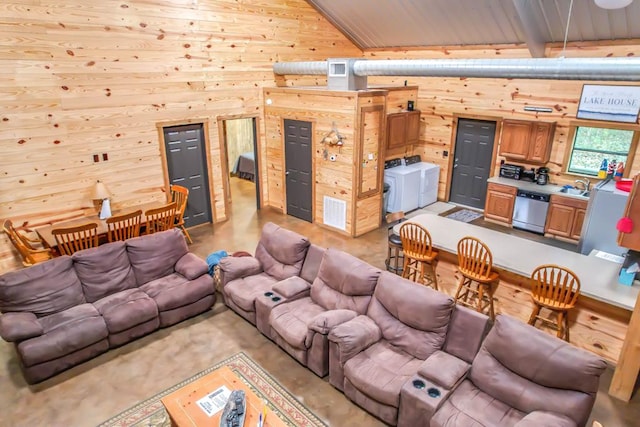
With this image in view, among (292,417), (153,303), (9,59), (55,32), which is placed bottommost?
(292,417)

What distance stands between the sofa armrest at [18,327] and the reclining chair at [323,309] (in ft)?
7.65

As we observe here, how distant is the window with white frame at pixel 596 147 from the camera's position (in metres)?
6.79

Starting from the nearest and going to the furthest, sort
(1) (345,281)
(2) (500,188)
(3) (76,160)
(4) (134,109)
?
(1) (345,281) < (3) (76,160) < (4) (134,109) < (2) (500,188)

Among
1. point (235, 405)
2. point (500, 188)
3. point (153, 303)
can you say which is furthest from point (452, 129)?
point (235, 405)

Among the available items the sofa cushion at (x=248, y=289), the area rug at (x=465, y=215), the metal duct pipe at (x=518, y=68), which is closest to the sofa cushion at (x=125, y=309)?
the sofa cushion at (x=248, y=289)

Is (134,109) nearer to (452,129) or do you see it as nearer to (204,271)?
(204,271)

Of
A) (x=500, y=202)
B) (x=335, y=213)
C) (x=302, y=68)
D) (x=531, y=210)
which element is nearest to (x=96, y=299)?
(x=335, y=213)

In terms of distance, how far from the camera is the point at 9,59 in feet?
17.9

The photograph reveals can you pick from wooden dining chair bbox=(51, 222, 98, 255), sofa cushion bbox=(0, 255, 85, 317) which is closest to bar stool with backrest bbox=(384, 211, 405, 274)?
sofa cushion bbox=(0, 255, 85, 317)

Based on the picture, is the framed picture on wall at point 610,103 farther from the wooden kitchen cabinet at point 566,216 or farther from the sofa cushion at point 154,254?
the sofa cushion at point 154,254

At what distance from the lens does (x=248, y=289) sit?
16.2 ft

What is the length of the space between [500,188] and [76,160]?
7396 millimetres

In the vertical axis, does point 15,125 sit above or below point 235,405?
above

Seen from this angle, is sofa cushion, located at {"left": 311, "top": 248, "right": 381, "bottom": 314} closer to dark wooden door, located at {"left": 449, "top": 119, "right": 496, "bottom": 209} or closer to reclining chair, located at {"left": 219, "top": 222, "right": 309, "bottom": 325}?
reclining chair, located at {"left": 219, "top": 222, "right": 309, "bottom": 325}
